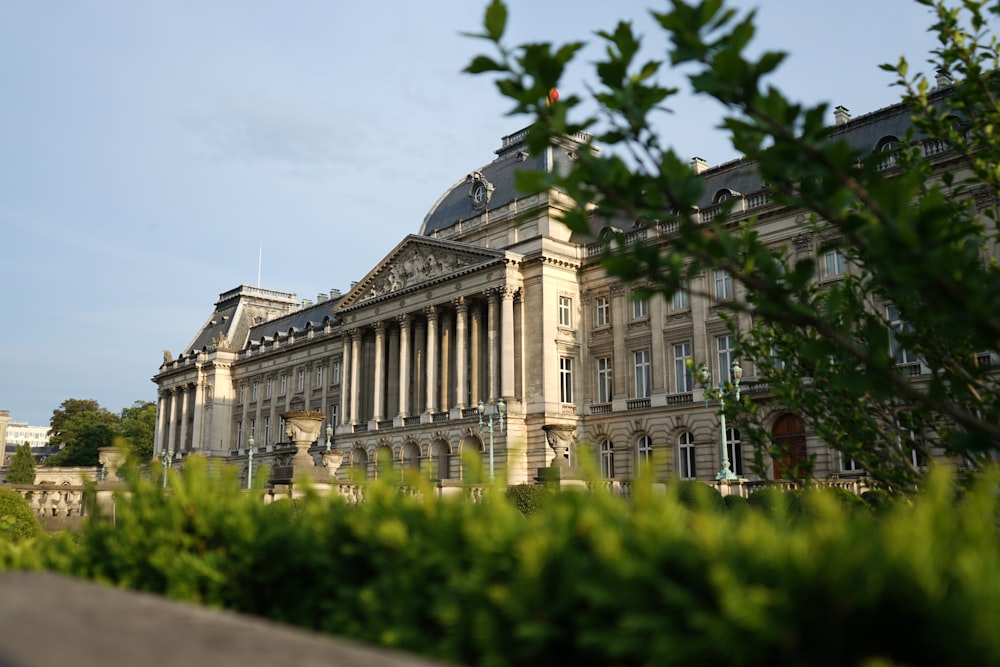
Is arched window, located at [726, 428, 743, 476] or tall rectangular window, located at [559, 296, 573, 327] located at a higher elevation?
tall rectangular window, located at [559, 296, 573, 327]

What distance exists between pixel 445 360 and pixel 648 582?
50233mm

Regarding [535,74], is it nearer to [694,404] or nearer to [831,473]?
[831,473]

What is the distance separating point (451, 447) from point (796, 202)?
4634 cm

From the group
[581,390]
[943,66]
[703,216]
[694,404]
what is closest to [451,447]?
[581,390]

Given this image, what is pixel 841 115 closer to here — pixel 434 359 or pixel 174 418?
pixel 434 359

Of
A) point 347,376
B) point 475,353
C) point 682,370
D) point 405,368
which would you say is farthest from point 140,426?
point 682,370

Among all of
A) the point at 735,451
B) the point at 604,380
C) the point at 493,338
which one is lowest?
the point at 735,451

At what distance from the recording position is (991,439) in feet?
16.5

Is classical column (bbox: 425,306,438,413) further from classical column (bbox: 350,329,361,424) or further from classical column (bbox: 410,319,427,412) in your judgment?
classical column (bbox: 350,329,361,424)

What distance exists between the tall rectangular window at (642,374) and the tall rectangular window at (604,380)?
72.3 inches

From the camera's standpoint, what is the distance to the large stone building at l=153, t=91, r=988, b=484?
4122cm

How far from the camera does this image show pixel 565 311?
49188 millimetres

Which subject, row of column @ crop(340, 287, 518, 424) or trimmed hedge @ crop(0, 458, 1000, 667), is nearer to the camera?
trimmed hedge @ crop(0, 458, 1000, 667)

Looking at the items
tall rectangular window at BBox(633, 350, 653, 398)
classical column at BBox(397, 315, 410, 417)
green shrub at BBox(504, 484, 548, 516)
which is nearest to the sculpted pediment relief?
classical column at BBox(397, 315, 410, 417)
